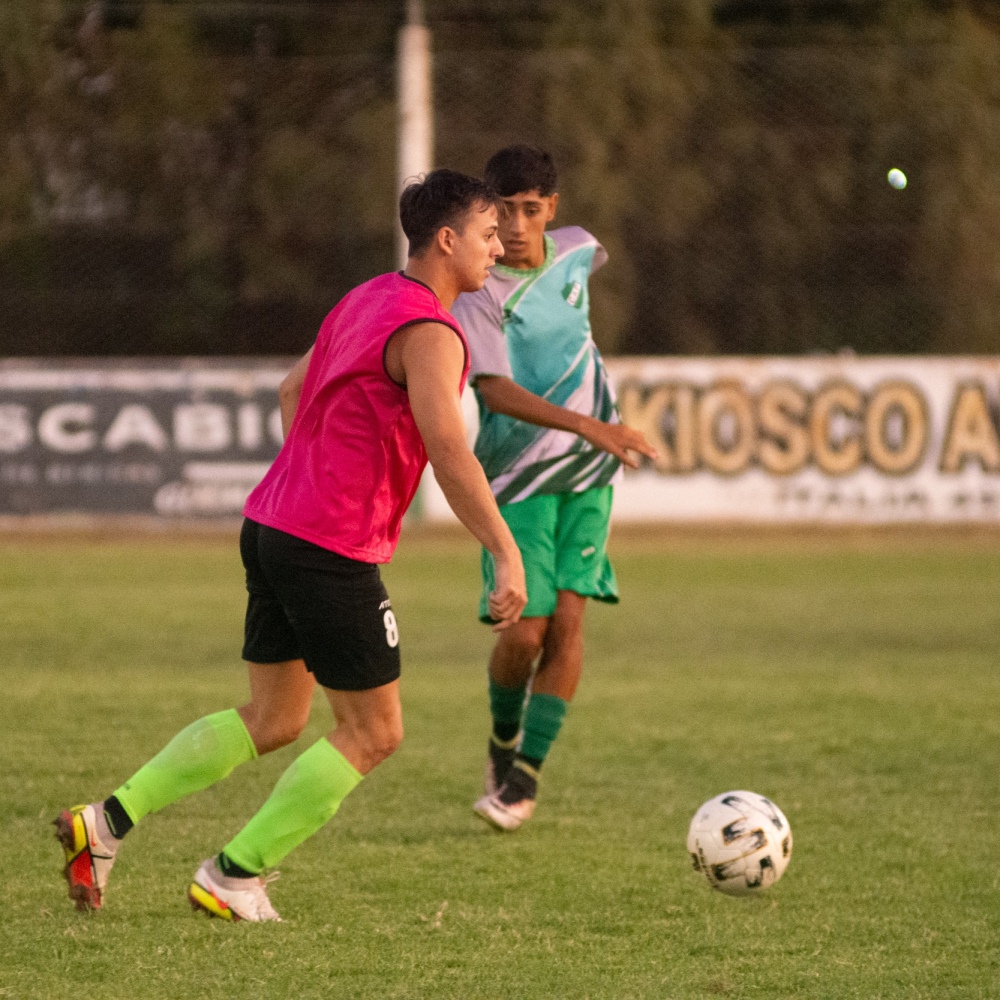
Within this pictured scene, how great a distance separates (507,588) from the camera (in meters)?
4.12

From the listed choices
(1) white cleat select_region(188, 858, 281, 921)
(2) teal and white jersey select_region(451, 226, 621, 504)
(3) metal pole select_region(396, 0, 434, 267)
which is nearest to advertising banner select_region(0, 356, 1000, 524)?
(3) metal pole select_region(396, 0, 434, 267)

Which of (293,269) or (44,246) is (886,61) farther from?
(44,246)

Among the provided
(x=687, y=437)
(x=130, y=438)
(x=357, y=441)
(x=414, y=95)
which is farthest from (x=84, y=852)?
(x=414, y=95)

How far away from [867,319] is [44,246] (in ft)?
33.4

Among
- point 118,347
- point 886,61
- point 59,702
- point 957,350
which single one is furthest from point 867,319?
point 59,702

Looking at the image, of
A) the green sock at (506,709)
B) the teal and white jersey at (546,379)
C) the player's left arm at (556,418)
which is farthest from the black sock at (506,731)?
the player's left arm at (556,418)

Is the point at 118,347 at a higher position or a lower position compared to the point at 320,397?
lower

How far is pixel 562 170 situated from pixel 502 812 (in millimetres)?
17170

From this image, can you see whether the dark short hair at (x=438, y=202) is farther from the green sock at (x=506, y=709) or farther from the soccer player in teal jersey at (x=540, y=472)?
the green sock at (x=506, y=709)

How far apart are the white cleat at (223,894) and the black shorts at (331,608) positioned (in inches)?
22.6

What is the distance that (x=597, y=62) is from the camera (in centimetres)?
2219

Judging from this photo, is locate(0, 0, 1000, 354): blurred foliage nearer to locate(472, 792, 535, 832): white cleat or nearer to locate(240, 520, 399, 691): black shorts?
locate(472, 792, 535, 832): white cleat

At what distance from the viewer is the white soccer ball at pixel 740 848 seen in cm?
485

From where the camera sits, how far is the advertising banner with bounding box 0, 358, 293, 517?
16.5m
